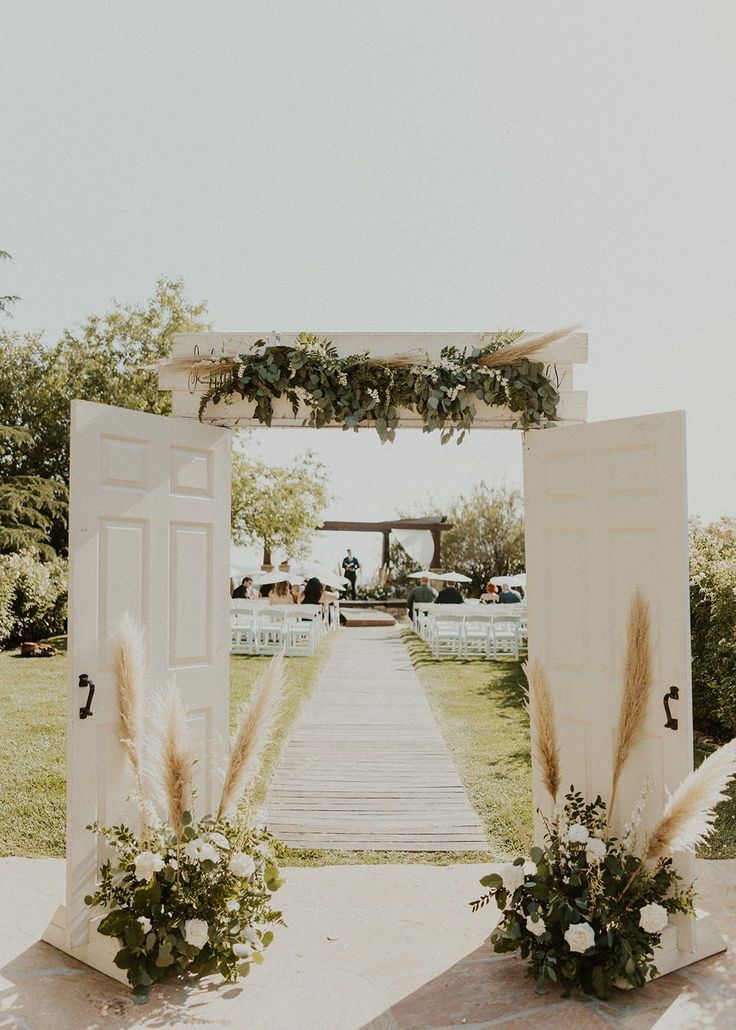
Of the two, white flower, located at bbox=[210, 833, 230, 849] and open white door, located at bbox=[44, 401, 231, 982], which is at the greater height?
open white door, located at bbox=[44, 401, 231, 982]

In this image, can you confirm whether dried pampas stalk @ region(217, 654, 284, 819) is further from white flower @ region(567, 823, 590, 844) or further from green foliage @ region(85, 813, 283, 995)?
white flower @ region(567, 823, 590, 844)

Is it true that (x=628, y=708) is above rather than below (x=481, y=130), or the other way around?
below

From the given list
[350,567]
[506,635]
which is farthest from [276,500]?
[506,635]

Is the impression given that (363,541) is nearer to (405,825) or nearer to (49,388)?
(49,388)

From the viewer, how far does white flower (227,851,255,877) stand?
3.13m

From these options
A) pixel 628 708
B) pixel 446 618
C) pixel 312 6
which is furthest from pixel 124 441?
pixel 446 618

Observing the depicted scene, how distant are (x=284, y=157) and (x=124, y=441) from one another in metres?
5.54

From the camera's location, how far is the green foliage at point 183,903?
304 centimetres

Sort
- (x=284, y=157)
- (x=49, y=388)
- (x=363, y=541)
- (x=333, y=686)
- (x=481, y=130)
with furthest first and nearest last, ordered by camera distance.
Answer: (x=363, y=541) → (x=49, y=388) → (x=333, y=686) → (x=284, y=157) → (x=481, y=130)

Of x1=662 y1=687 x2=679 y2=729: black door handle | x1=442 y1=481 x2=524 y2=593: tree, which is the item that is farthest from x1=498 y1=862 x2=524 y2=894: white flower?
x1=442 y1=481 x2=524 y2=593: tree

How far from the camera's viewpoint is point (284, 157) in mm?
7801

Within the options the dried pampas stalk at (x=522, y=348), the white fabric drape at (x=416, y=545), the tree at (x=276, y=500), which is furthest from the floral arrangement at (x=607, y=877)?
the white fabric drape at (x=416, y=545)

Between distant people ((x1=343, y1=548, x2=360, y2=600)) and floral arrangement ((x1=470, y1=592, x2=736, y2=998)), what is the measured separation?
22038 millimetres

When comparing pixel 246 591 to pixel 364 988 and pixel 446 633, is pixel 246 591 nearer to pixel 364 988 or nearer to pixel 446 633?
pixel 446 633
